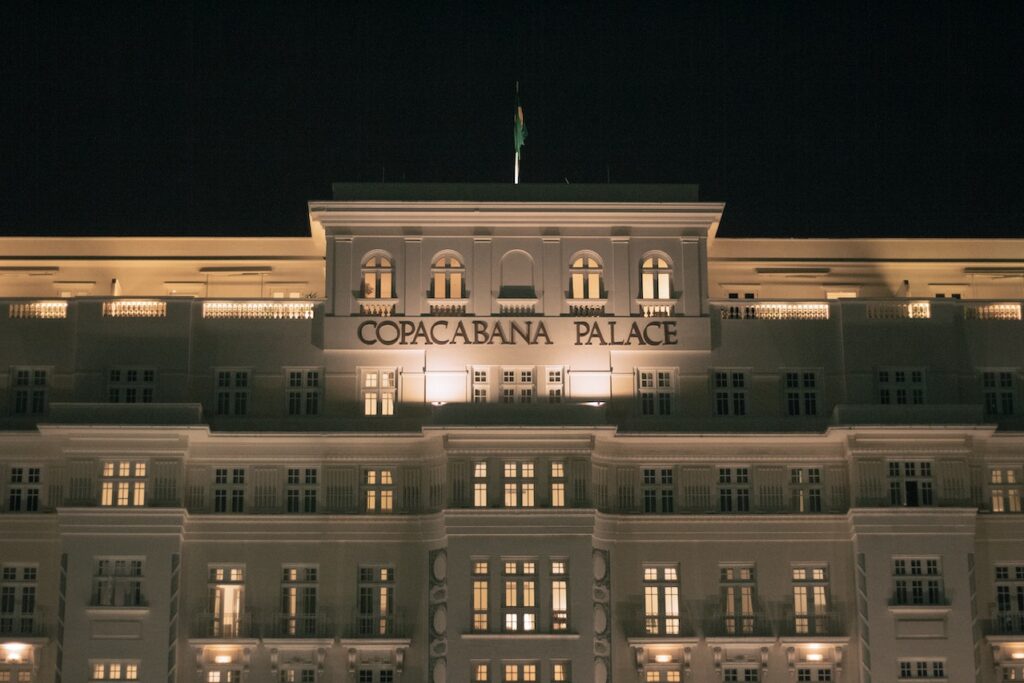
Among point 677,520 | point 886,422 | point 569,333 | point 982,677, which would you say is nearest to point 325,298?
point 569,333

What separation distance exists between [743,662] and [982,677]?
324 inches

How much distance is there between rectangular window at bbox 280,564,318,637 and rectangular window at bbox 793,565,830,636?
16872 mm

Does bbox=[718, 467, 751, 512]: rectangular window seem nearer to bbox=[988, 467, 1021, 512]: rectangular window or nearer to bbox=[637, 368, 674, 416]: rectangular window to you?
bbox=[637, 368, 674, 416]: rectangular window

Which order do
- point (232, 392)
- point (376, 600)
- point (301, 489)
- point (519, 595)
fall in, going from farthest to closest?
point (232, 392) → point (301, 489) → point (376, 600) → point (519, 595)

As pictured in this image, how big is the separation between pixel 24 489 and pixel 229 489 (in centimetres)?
732

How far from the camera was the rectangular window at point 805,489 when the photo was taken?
7862 cm

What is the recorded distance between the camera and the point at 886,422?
255ft

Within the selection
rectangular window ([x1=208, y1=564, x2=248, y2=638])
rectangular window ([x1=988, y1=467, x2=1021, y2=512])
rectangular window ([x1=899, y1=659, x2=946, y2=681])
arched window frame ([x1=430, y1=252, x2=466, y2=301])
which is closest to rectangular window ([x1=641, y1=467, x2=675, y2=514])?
arched window frame ([x1=430, y1=252, x2=466, y2=301])

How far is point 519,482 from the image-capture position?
7688cm

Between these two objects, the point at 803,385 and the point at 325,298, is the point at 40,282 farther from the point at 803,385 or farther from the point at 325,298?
the point at 803,385

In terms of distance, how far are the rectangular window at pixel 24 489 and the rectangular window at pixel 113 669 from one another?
6.62 metres

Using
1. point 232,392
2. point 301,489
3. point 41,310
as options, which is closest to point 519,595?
point 301,489

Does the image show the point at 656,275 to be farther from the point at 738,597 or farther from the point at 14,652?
the point at 14,652

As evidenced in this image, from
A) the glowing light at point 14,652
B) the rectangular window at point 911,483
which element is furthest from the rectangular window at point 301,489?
the rectangular window at point 911,483
